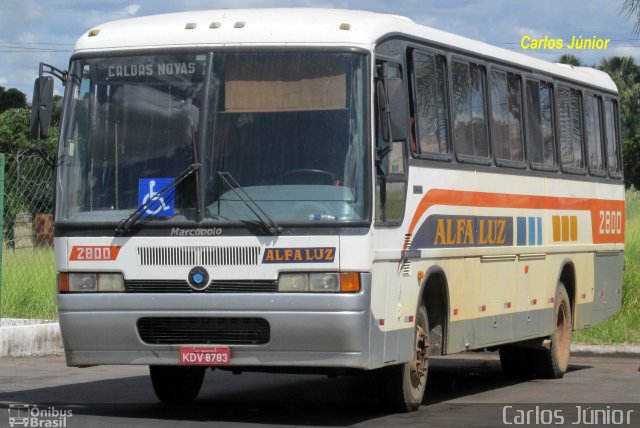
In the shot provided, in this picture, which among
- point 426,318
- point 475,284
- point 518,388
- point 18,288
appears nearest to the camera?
point 426,318

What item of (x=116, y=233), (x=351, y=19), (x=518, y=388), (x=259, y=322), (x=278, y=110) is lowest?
(x=518, y=388)

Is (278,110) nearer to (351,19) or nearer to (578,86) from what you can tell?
(351,19)

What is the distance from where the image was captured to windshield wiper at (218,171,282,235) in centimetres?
1044

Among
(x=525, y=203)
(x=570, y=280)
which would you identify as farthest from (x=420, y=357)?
(x=570, y=280)

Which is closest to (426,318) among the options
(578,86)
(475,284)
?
(475,284)

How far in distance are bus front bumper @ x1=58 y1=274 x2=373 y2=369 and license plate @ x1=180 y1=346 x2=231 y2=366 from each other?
0.04m

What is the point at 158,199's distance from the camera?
424 inches

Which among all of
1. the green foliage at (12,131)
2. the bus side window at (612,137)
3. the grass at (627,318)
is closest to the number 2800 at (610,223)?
the bus side window at (612,137)

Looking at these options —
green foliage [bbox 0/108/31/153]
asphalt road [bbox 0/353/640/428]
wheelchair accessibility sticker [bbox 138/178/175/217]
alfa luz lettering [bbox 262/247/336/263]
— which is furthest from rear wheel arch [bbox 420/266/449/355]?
green foliage [bbox 0/108/31/153]

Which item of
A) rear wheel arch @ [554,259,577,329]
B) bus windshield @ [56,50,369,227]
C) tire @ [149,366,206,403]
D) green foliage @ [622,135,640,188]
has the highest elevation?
green foliage @ [622,135,640,188]

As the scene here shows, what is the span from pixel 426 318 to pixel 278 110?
8.13ft

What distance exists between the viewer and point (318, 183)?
10.5 m

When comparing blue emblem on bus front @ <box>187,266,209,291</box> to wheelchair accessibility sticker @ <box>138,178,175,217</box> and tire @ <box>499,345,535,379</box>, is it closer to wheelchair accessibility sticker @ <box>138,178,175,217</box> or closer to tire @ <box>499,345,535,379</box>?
wheelchair accessibility sticker @ <box>138,178,175,217</box>

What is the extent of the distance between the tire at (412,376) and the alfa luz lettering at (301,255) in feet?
5.19
